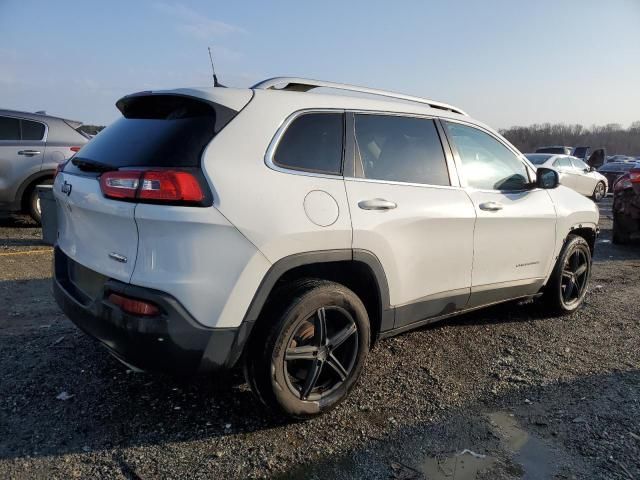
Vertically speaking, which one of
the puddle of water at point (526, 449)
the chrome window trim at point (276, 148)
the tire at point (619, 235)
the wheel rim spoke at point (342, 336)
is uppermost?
the chrome window trim at point (276, 148)

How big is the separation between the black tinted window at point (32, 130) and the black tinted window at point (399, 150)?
251 inches

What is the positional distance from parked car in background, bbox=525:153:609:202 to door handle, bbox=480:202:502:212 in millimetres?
11841

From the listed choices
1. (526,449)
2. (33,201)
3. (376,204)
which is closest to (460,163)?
(376,204)

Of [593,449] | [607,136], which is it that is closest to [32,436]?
[593,449]

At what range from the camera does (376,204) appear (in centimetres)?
294

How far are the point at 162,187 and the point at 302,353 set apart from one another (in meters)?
1.12

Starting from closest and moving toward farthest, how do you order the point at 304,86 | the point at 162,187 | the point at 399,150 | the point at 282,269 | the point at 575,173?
the point at 162,187, the point at 282,269, the point at 304,86, the point at 399,150, the point at 575,173

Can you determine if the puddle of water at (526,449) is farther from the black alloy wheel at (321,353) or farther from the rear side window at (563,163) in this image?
the rear side window at (563,163)

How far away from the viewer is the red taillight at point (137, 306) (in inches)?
91.4

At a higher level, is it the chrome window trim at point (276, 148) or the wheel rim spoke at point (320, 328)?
the chrome window trim at point (276, 148)

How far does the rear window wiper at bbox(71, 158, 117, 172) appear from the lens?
2.60m

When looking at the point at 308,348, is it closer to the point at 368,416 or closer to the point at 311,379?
the point at 311,379

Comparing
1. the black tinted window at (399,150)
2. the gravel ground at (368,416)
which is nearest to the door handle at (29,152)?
the gravel ground at (368,416)

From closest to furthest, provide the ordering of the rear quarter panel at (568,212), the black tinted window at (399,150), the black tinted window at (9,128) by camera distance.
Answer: the black tinted window at (399,150), the rear quarter panel at (568,212), the black tinted window at (9,128)
